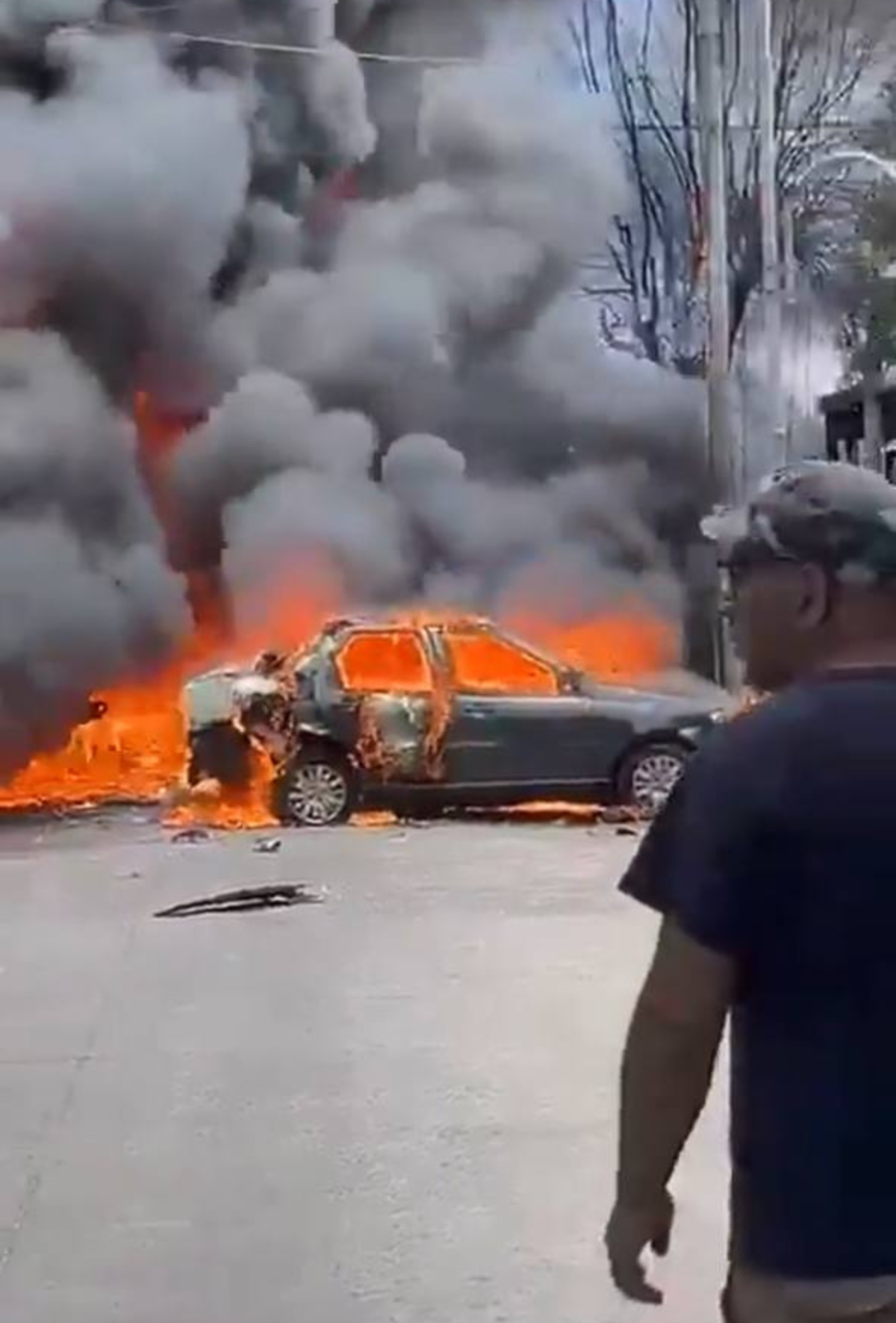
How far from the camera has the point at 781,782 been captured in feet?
8.35

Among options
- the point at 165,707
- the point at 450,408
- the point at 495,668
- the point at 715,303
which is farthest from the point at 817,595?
the point at 450,408

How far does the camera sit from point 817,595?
274cm

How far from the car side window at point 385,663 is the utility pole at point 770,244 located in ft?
15.8

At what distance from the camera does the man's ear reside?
2734 mm

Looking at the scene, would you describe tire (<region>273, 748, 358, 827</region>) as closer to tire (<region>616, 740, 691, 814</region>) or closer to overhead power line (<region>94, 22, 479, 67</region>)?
tire (<region>616, 740, 691, 814</region>)

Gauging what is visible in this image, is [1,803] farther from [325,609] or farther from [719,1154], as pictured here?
[719,1154]

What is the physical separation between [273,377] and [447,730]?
14.7 ft

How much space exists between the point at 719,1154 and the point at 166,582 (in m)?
14.8

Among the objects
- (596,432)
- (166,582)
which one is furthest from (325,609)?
(596,432)

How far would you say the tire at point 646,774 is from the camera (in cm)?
1736

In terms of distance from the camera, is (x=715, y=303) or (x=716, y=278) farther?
(x=716, y=278)

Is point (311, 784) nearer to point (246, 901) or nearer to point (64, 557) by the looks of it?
point (64, 557)

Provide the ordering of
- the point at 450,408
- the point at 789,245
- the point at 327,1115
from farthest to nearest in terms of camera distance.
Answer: the point at 789,245 → the point at 450,408 → the point at 327,1115

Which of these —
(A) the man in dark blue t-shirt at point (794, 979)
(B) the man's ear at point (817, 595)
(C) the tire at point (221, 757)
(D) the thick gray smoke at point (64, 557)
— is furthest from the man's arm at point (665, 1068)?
(D) the thick gray smoke at point (64, 557)
